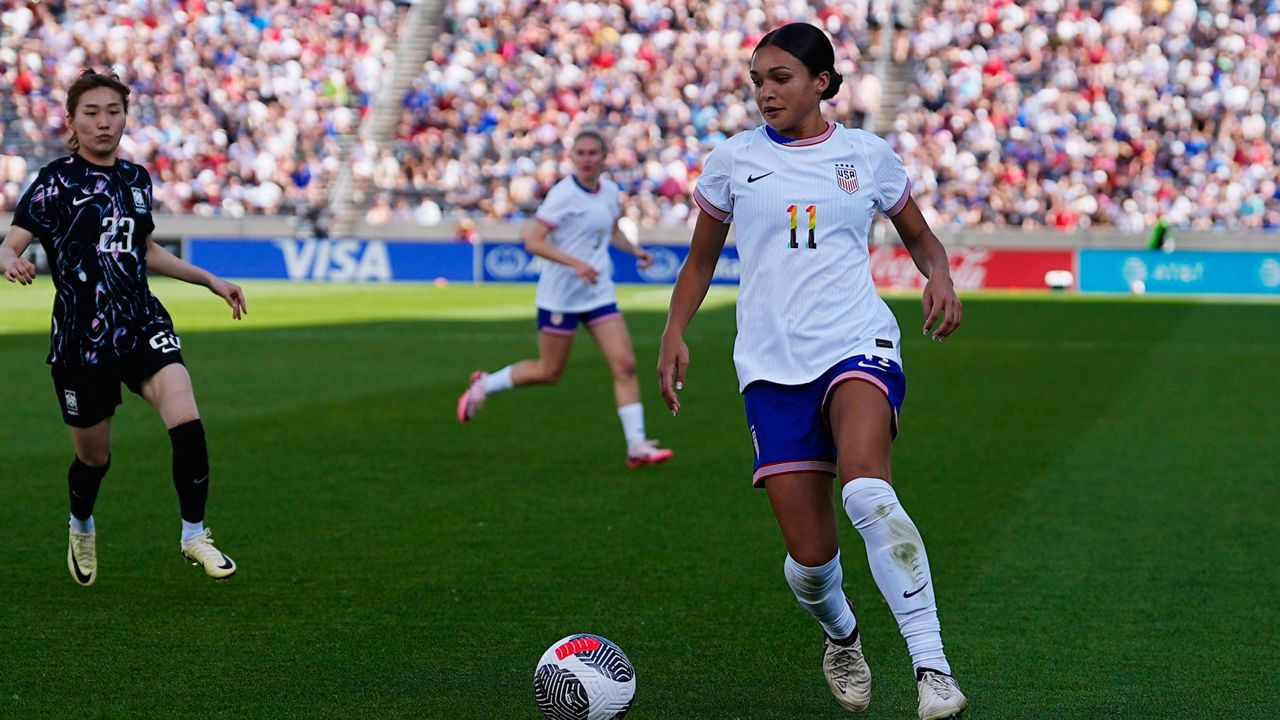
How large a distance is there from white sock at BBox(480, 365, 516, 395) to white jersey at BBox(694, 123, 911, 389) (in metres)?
7.19

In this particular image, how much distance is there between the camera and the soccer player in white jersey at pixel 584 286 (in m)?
11.4

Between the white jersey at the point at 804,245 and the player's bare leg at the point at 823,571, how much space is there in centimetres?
34

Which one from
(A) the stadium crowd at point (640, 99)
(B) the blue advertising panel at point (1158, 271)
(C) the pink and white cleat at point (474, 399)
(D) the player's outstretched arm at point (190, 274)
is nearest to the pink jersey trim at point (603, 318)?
(C) the pink and white cleat at point (474, 399)

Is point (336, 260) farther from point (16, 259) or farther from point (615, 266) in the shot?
point (16, 259)

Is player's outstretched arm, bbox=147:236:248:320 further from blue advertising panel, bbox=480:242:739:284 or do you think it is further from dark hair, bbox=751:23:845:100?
blue advertising panel, bbox=480:242:739:284

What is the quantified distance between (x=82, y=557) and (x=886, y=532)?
12.8 ft

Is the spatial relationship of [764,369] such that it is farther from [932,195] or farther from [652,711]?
[932,195]

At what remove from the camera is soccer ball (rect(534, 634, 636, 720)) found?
16.3ft

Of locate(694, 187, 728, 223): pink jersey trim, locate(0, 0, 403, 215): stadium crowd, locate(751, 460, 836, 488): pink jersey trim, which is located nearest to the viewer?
locate(751, 460, 836, 488): pink jersey trim

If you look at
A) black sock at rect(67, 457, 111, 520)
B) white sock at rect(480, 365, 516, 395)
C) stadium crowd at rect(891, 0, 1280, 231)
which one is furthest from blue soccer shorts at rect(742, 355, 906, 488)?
stadium crowd at rect(891, 0, 1280, 231)

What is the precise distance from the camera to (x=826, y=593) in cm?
527

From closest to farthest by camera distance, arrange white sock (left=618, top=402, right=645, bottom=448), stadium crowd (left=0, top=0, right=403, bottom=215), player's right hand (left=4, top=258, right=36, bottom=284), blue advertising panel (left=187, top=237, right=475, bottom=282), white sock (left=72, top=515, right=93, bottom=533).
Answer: player's right hand (left=4, top=258, right=36, bottom=284), white sock (left=72, top=515, right=93, bottom=533), white sock (left=618, top=402, right=645, bottom=448), blue advertising panel (left=187, top=237, right=475, bottom=282), stadium crowd (left=0, top=0, right=403, bottom=215)

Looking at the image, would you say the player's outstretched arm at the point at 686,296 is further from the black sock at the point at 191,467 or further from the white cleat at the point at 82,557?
the white cleat at the point at 82,557

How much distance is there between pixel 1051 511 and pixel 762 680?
13.6ft
